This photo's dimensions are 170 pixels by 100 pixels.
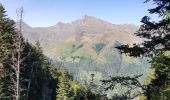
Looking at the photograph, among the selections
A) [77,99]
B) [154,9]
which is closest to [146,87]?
[154,9]

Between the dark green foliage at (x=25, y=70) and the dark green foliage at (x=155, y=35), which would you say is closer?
the dark green foliage at (x=155, y=35)

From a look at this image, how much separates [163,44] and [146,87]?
10.1 feet

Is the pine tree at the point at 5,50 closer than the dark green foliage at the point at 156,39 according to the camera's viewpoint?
No

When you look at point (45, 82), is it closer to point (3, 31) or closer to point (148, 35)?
point (3, 31)

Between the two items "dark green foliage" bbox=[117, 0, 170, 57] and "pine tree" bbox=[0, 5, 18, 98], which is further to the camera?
"pine tree" bbox=[0, 5, 18, 98]

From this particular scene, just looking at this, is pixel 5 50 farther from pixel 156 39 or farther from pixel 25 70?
pixel 156 39

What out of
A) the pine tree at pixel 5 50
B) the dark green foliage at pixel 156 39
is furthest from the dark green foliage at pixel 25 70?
the dark green foliage at pixel 156 39

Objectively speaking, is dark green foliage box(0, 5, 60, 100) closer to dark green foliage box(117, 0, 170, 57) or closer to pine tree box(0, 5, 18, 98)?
pine tree box(0, 5, 18, 98)

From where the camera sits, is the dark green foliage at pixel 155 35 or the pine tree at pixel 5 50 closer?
the dark green foliage at pixel 155 35

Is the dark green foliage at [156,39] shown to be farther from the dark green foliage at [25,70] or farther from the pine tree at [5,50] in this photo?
the pine tree at [5,50]

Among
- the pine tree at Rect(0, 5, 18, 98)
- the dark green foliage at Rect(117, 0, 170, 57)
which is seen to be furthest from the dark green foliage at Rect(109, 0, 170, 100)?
the pine tree at Rect(0, 5, 18, 98)

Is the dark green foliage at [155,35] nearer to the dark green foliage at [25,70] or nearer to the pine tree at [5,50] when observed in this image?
the dark green foliage at [25,70]

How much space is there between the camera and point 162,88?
20.0 metres

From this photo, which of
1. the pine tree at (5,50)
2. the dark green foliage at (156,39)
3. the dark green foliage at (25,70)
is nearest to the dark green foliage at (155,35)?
the dark green foliage at (156,39)
